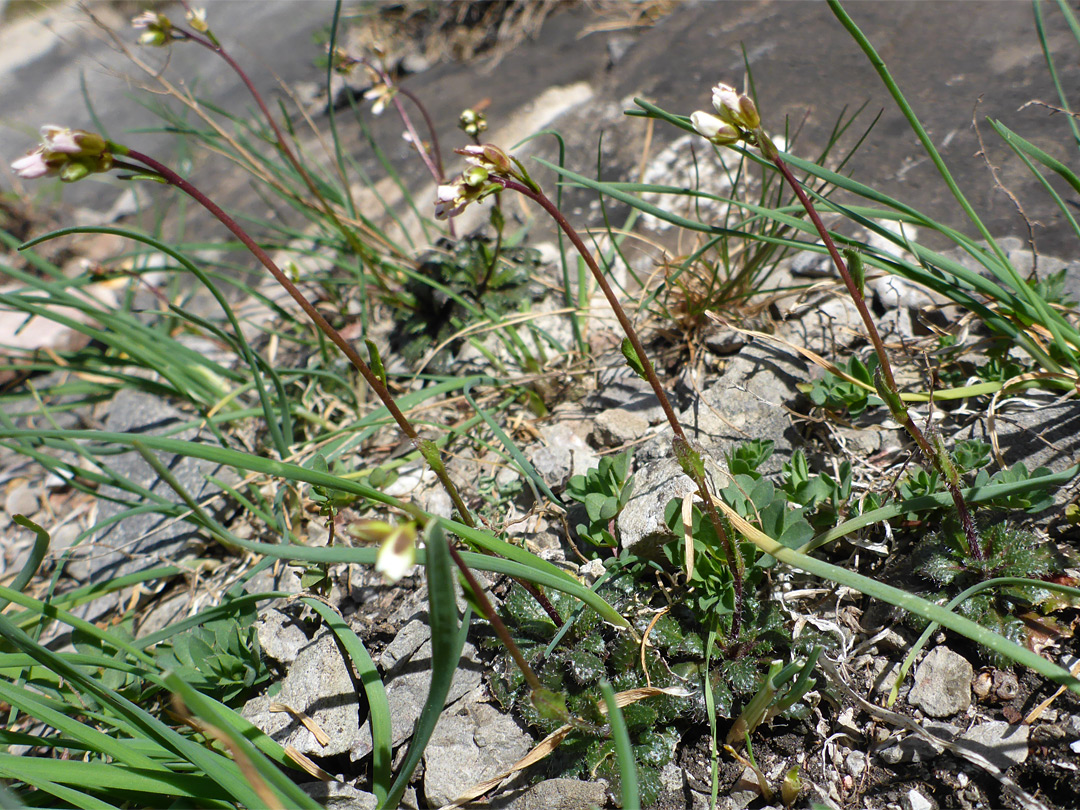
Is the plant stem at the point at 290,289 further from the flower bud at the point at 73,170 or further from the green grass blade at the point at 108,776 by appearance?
the green grass blade at the point at 108,776

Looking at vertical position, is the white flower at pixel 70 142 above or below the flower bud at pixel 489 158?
above

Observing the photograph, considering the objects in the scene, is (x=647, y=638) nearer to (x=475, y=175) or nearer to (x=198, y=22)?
(x=475, y=175)

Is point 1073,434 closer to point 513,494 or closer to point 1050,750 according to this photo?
point 1050,750

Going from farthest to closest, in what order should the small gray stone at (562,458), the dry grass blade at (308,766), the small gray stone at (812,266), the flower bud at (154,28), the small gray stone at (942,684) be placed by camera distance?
the flower bud at (154,28)
the small gray stone at (812,266)
the small gray stone at (562,458)
the dry grass blade at (308,766)
the small gray stone at (942,684)

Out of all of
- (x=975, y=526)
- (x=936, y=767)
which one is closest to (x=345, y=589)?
(x=936, y=767)

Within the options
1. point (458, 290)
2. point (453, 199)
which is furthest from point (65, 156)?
point (458, 290)

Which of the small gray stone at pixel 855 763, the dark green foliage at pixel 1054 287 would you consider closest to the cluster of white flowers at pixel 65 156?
the small gray stone at pixel 855 763
